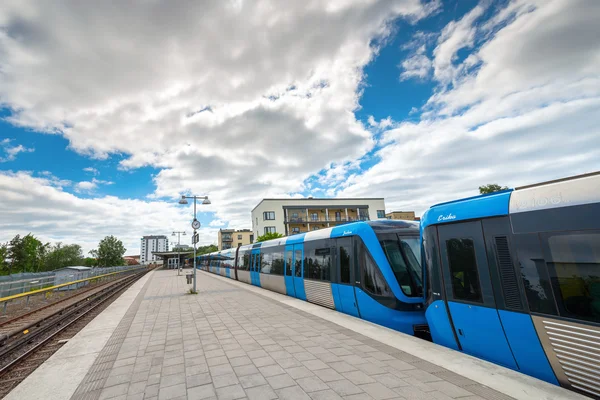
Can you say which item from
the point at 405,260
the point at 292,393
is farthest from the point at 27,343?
the point at 405,260

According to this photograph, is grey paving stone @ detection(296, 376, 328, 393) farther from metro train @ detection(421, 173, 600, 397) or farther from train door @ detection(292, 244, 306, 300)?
train door @ detection(292, 244, 306, 300)

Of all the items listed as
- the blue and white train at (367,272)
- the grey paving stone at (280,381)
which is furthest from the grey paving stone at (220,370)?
the blue and white train at (367,272)

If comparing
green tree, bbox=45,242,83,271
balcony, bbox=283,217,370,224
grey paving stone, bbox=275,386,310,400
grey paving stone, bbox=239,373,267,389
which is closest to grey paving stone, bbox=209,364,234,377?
grey paving stone, bbox=239,373,267,389

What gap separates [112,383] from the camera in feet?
15.2

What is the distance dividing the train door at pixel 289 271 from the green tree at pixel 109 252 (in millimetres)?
97452

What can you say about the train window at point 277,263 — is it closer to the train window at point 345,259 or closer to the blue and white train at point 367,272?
the blue and white train at point 367,272

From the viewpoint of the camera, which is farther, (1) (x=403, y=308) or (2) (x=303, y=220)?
(2) (x=303, y=220)

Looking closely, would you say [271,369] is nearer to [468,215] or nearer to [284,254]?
[468,215]

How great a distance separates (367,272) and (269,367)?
3827mm

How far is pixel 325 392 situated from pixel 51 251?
12799 centimetres

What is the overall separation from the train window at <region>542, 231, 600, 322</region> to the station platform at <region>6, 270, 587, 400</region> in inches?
41.9

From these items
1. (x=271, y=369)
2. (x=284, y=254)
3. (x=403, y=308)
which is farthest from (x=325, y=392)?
(x=284, y=254)

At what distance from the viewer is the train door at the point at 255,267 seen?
17891 millimetres

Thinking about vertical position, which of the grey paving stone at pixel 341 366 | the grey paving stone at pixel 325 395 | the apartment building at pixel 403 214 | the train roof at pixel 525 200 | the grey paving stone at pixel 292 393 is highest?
the apartment building at pixel 403 214
